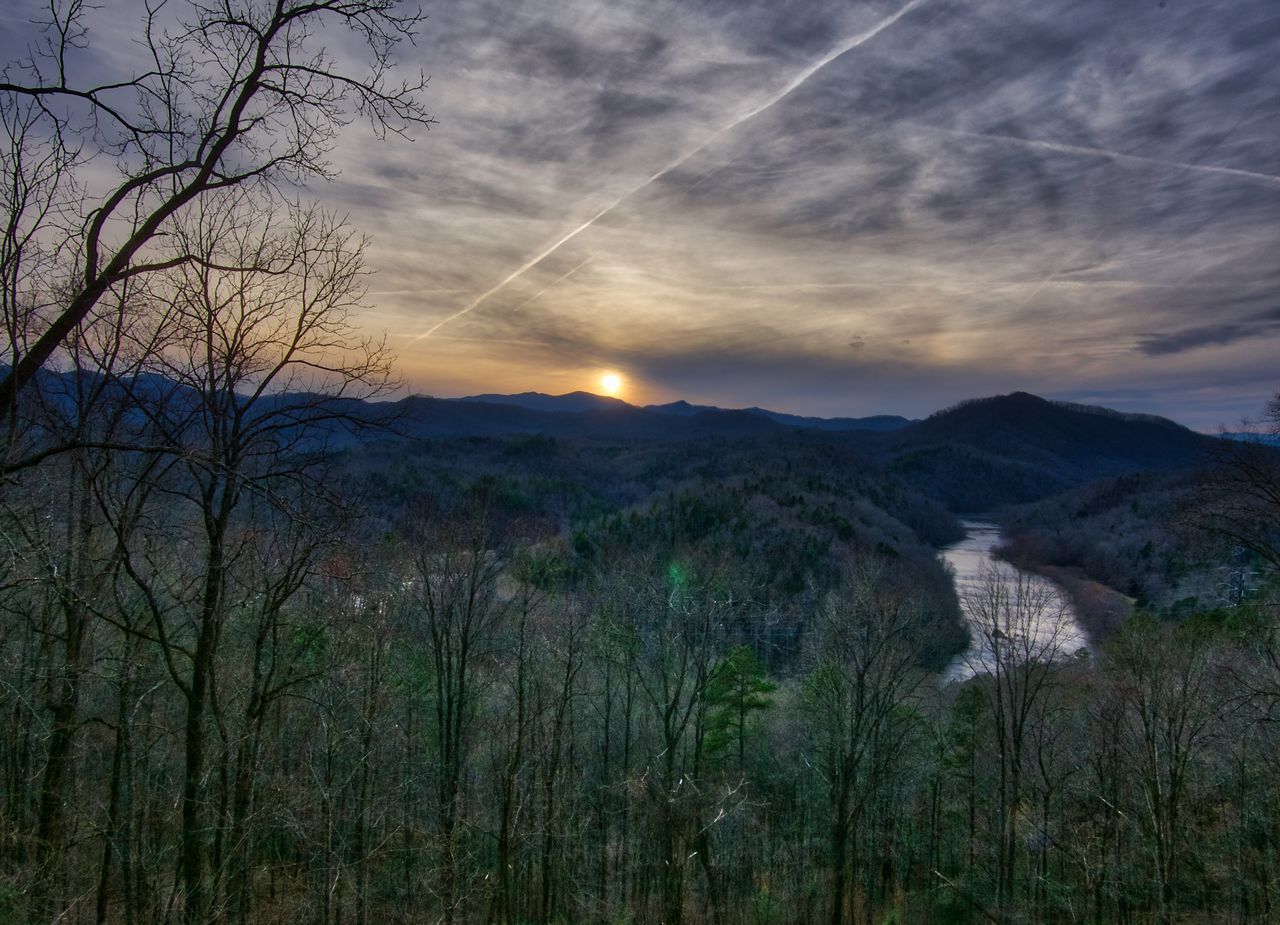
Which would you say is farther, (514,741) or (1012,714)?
(514,741)

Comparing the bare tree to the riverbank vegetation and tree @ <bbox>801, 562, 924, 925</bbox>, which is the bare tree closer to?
the riverbank vegetation

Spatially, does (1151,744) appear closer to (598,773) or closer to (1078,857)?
(1078,857)

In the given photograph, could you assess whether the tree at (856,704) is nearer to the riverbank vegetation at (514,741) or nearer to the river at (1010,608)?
the riverbank vegetation at (514,741)

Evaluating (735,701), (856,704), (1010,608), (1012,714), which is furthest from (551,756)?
(1010,608)

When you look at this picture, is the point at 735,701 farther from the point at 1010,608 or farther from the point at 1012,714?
the point at 1010,608

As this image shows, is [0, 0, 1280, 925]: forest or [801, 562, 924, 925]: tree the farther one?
[801, 562, 924, 925]: tree

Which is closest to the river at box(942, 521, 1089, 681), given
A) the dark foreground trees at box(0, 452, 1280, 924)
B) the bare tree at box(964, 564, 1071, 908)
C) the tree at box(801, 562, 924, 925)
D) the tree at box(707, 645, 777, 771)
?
the bare tree at box(964, 564, 1071, 908)

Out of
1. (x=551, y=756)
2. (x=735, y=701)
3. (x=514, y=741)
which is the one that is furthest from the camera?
(x=735, y=701)

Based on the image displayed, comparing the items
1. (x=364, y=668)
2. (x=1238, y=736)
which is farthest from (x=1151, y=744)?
(x=364, y=668)
